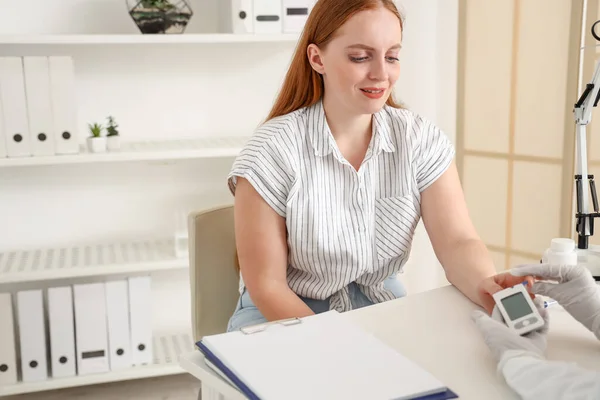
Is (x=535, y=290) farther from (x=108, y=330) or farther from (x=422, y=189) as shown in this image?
(x=108, y=330)

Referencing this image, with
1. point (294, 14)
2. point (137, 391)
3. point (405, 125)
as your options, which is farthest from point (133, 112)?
point (405, 125)

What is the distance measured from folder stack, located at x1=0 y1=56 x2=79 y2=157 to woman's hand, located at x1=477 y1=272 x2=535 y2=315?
5.11 ft

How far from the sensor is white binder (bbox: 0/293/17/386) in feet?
7.82

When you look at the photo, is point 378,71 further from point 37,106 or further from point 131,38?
point 37,106

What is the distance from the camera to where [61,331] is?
244cm

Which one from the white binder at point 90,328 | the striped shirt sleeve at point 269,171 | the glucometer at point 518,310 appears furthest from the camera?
the white binder at point 90,328

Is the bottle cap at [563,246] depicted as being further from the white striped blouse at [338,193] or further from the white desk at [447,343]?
the white striped blouse at [338,193]

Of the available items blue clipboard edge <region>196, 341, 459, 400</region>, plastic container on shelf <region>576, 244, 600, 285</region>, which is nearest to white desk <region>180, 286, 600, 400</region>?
blue clipboard edge <region>196, 341, 459, 400</region>

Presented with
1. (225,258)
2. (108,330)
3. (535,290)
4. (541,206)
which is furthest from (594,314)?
(108,330)

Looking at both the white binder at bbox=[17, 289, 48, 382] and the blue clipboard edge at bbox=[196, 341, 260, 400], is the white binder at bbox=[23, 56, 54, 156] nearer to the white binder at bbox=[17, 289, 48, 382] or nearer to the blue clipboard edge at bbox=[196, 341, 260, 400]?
the white binder at bbox=[17, 289, 48, 382]

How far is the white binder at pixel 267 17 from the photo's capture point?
241 cm

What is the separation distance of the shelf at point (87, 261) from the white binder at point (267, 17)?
0.85 m

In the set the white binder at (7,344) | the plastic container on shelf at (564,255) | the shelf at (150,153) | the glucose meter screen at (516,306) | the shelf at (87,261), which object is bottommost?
the white binder at (7,344)

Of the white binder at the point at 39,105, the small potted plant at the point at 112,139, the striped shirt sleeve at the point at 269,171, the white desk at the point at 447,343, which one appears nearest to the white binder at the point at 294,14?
the small potted plant at the point at 112,139
